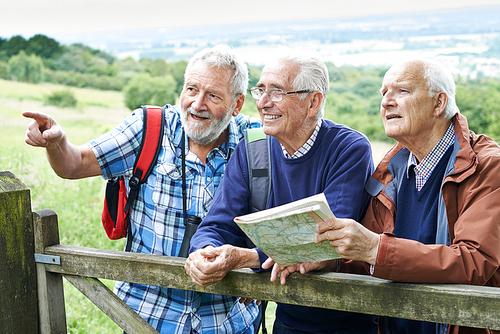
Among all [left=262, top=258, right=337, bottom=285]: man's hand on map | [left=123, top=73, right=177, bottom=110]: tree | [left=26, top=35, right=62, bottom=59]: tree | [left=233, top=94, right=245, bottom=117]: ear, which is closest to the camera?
[left=262, top=258, right=337, bottom=285]: man's hand on map

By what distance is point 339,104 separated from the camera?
575 inches

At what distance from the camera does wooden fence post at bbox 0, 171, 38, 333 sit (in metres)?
1.98

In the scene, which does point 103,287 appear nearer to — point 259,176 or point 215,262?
point 215,262

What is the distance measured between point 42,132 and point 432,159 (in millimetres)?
1772

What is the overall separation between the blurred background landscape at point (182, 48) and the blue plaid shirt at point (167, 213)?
28.9 ft

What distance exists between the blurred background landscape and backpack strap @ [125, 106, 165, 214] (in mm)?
8862

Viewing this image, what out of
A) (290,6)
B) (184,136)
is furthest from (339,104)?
(184,136)

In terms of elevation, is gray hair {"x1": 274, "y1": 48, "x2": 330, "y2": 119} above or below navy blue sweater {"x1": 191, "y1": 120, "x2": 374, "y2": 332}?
above

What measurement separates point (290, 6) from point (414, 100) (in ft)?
51.0

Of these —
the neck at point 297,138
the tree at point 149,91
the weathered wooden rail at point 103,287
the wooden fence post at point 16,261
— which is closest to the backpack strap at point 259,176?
the neck at point 297,138

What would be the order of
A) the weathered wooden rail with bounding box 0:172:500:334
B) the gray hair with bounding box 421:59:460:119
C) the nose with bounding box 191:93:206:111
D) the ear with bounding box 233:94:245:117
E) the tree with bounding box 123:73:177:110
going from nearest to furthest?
the weathered wooden rail with bounding box 0:172:500:334 < the gray hair with bounding box 421:59:460:119 < the nose with bounding box 191:93:206:111 < the ear with bounding box 233:94:245:117 < the tree with bounding box 123:73:177:110

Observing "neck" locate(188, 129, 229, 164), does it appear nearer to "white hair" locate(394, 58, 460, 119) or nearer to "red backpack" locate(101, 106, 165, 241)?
"red backpack" locate(101, 106, 165, 241)

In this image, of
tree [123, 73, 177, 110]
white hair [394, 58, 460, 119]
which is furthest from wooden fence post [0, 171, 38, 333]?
tree [123, 73, 177, 110]

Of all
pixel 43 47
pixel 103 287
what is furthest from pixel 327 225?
pixel 43 47
